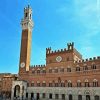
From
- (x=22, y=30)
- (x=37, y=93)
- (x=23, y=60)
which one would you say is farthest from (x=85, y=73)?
(x=22, y=30)

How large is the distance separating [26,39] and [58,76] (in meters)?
14.1

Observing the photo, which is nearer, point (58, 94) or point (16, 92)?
point (58, 94)

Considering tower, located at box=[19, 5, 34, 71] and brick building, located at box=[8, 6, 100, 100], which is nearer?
brick building, located at box=[8, 6, 100, 100]

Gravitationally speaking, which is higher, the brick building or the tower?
the tower

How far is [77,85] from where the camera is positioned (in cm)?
3981

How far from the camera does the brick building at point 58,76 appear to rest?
38.3 metres

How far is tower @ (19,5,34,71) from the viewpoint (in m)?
48.4

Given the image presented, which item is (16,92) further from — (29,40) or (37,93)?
(29,40)

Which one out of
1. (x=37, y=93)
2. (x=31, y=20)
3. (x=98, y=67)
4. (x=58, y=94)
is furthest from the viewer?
(x=31, y=20)

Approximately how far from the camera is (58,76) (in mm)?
43156

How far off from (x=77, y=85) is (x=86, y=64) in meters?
4.98

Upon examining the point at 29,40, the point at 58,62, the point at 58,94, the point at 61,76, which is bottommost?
the point at 58,94

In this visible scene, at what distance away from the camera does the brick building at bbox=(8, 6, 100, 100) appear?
1508 inches

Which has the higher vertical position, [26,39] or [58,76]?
[26,39]
